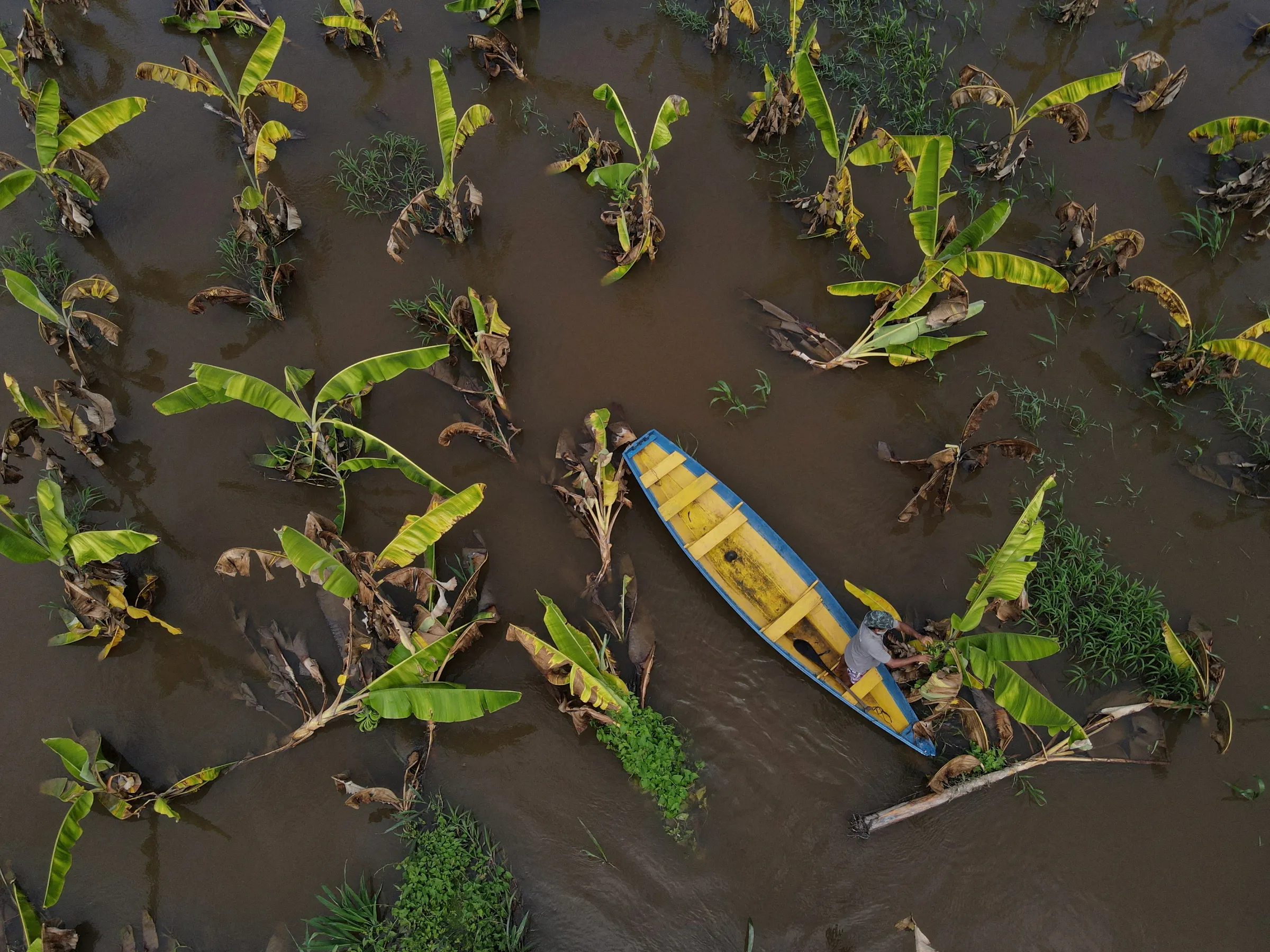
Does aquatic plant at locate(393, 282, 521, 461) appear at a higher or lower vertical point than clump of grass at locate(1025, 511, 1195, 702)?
higher

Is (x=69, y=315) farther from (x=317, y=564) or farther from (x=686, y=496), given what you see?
(x=686, y=496)

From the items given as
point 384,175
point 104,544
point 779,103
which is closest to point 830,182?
point 779,103

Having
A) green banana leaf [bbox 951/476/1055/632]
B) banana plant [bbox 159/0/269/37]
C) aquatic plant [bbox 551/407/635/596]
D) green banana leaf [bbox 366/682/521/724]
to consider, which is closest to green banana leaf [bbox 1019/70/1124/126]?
green banana leaf [bbox 951/476/1055/632]

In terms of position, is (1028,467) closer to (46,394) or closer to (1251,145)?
(1251,145)

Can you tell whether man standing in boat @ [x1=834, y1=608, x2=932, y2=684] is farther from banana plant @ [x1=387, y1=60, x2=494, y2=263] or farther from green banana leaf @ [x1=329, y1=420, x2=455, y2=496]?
banana plant @ [x1=387, y1=60, x2=494, y2=263]

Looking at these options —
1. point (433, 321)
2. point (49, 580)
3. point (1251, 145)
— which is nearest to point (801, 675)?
point (433, 321)

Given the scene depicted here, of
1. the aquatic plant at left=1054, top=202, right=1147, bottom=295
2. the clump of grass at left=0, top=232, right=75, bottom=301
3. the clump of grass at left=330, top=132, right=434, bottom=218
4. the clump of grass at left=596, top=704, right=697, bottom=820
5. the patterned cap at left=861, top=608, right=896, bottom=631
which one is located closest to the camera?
the patterned cap at left=861, top=608, right=896, bottom=631
